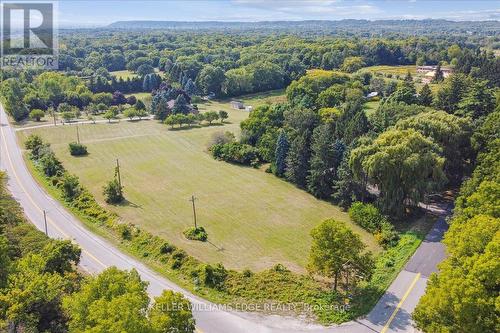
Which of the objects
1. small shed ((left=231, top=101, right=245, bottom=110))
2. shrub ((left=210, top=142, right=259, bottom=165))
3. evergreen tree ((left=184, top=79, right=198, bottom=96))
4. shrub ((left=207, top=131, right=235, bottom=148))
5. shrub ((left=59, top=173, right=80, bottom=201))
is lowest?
shrub ((left=59, top=173, right=80, bottom=201))

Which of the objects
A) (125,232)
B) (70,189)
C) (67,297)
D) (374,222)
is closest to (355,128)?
(374,222)

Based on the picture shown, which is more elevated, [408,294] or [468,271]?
[468,271]

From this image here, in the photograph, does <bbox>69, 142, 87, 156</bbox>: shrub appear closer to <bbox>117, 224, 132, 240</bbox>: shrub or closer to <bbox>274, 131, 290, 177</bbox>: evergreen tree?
<bbox>117, 224, 132, 240</bbox>: shrub

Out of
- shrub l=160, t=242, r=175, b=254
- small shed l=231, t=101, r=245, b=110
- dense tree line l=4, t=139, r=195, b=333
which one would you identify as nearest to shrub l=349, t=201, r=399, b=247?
shrub l=160, t=242, r=175, b=254

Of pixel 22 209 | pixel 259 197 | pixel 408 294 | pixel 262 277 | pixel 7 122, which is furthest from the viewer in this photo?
pixel 7 122

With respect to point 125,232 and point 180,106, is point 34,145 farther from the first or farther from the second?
point 125,232

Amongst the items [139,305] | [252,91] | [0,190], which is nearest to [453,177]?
[139,305]

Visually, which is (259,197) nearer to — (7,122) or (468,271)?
(468,271)
